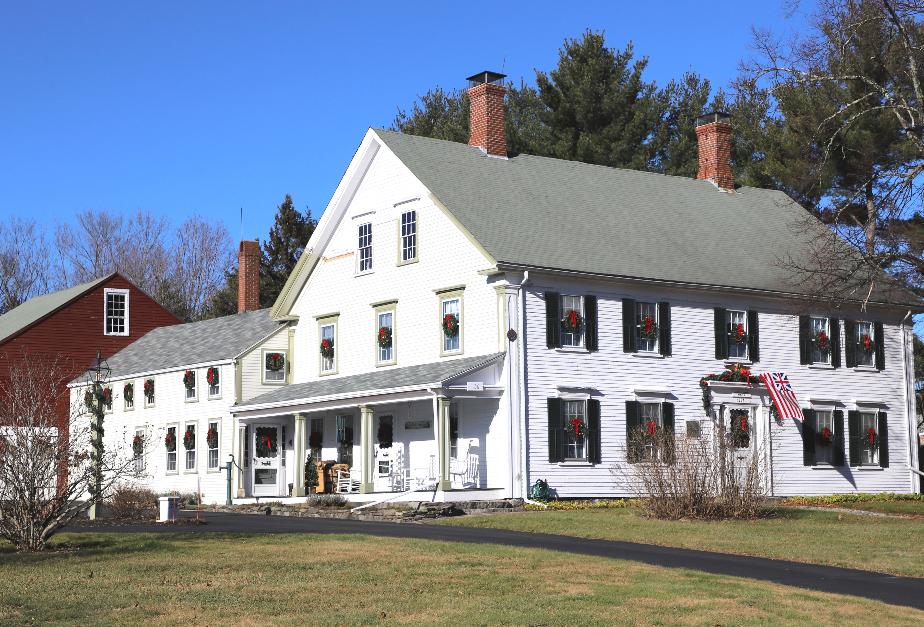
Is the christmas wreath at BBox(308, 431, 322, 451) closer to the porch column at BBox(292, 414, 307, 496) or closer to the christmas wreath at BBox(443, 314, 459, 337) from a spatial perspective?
the porch column at BBox(292, 414, 307, 496)

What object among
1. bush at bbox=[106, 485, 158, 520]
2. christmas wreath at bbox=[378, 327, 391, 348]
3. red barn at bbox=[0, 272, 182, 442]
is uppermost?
red barn at bbox=[0, 272, 182, 442]

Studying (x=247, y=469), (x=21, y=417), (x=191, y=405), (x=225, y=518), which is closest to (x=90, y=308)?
(x=191, y=405)

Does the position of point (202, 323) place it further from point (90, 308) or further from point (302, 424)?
point (302, 424)

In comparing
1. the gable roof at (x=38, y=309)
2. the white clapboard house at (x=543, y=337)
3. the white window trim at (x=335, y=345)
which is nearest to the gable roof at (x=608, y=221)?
the white clapboard house at (x=543, y=337)

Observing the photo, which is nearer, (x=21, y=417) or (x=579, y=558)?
(x=579, y=558)

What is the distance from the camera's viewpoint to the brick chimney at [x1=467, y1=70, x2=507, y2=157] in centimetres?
3506

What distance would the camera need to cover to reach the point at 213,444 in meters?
39.1

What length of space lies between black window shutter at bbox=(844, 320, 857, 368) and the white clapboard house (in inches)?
2.2

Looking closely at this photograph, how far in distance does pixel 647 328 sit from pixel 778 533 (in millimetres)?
10834

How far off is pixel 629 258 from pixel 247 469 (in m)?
13.3

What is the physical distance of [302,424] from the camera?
34.2m

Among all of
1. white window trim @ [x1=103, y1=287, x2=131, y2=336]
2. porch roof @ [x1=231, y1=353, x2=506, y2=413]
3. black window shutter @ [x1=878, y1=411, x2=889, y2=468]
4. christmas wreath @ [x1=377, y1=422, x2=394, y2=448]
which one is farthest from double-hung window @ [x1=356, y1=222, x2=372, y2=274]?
white window trim @ [x1=103, y1=287, x2=131, y2=336]

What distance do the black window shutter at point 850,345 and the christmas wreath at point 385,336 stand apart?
13.0 meters

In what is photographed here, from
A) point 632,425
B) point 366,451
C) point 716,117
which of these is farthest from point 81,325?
point 632,425
